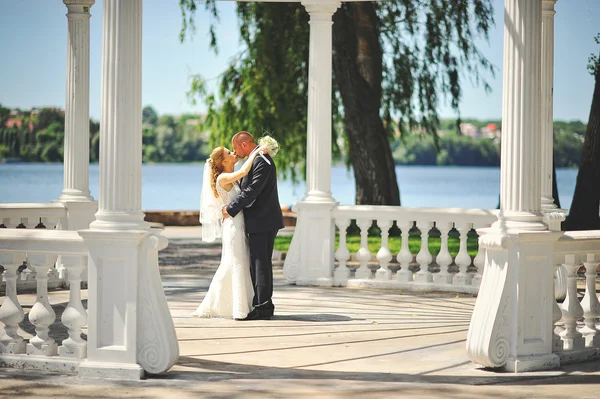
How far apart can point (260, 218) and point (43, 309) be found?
9.73 ft

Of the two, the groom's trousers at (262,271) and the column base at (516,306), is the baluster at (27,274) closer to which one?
the groom's trousers at (262,271)

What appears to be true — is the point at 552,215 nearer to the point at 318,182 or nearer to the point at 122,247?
the point at 318,182

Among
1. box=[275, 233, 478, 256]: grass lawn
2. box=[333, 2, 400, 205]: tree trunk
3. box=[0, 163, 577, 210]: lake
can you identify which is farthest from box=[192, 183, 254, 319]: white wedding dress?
box=[0, 163, 577, 210]: lake

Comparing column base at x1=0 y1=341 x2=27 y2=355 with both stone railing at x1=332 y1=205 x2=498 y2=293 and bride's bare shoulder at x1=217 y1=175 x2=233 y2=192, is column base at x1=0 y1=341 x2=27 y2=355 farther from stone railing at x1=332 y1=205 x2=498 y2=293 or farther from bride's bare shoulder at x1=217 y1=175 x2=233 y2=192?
stone railing at x1=332 y1=205 x2=498 y2=293

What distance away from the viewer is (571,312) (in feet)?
25.9

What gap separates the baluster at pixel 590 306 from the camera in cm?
798

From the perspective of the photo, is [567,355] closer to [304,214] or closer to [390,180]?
[304,214]

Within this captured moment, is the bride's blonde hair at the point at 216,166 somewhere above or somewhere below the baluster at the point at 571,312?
above

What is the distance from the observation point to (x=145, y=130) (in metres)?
71.1

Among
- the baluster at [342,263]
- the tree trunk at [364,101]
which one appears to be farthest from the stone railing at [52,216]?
the tree trunk at [364,101]

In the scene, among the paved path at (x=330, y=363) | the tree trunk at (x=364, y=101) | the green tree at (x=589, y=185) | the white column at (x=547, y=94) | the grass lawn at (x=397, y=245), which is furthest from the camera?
the tree trunk at (x=364, y=101)

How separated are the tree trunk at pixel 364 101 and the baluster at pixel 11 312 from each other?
41.6 ft

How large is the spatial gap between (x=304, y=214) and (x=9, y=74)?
50.5m

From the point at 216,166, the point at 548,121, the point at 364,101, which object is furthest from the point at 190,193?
the point at 216,166
